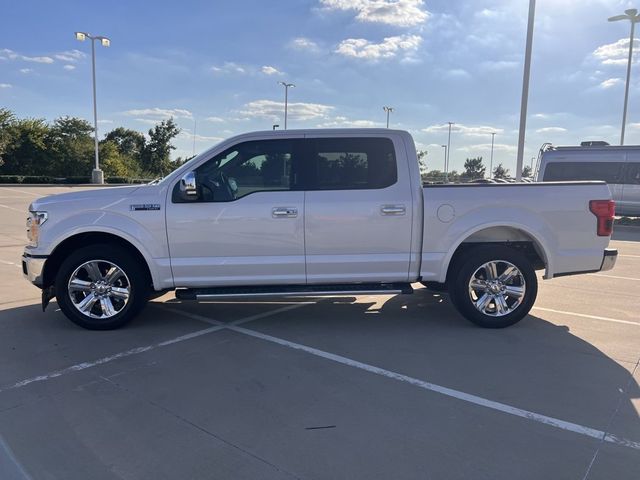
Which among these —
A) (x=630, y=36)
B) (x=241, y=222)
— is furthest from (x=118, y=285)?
(x=630, y=36)

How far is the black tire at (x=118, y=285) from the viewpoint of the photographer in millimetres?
5289

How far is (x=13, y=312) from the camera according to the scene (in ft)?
20.1

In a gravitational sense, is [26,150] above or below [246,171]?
above

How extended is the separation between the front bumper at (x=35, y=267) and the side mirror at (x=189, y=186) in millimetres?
1613

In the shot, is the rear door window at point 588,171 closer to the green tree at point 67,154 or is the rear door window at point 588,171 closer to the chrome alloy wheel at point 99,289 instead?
the chrome alloy wheel at point 99,289

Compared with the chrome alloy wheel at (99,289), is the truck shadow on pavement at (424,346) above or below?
below

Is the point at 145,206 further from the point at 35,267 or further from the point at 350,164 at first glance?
the point at 350,164

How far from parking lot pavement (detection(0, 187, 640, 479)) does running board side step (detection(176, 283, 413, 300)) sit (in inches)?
16.7

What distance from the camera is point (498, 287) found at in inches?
221

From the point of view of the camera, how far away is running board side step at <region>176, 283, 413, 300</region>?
17.4 feet

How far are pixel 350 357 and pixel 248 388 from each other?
1100 millimetres

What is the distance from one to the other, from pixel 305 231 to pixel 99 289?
229cm

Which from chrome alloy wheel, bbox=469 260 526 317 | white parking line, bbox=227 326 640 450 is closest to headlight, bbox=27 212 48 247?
white parking line, bbox=227 326 640 450

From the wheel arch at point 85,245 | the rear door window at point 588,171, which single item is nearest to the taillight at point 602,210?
the wheel arch at point 85,245
